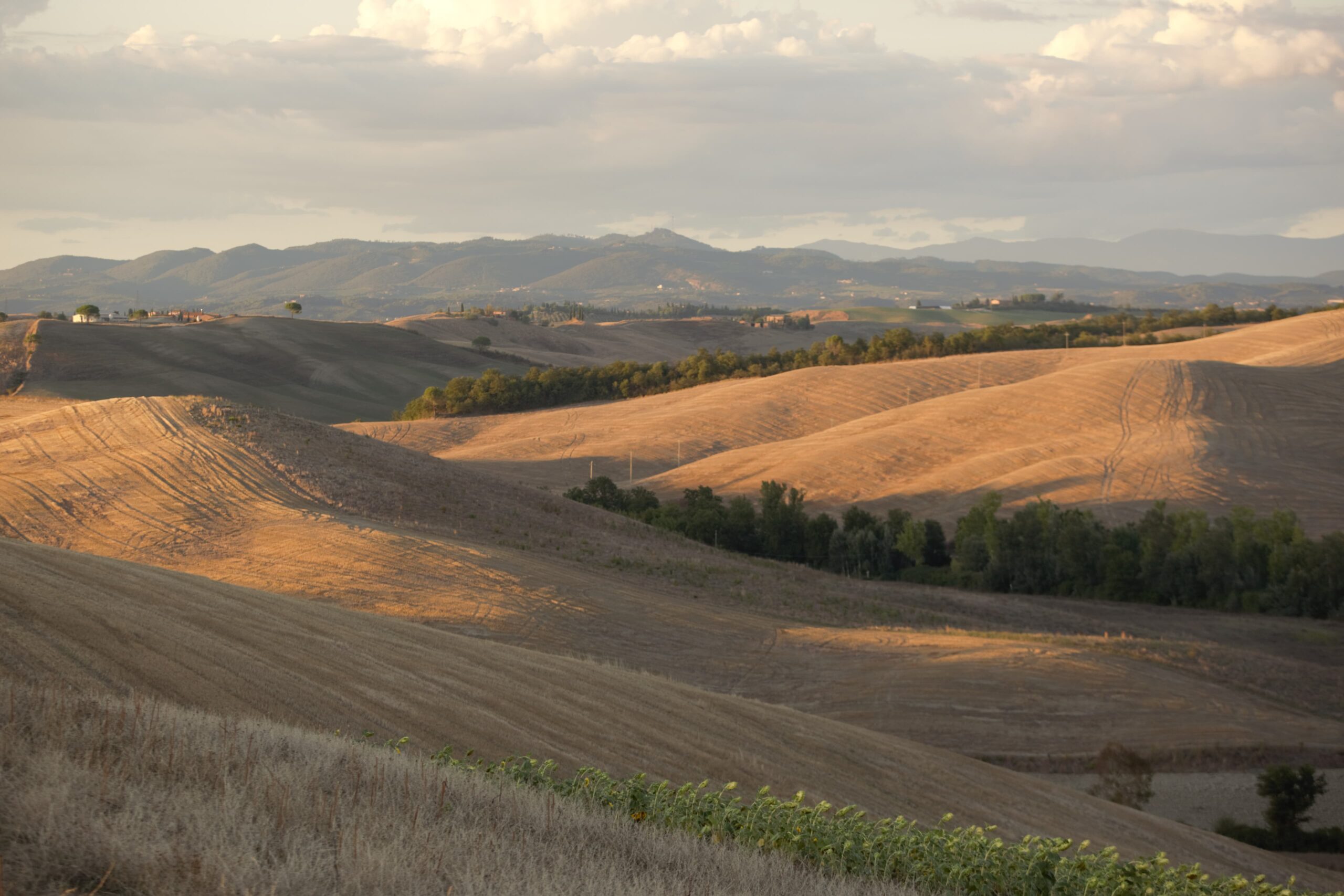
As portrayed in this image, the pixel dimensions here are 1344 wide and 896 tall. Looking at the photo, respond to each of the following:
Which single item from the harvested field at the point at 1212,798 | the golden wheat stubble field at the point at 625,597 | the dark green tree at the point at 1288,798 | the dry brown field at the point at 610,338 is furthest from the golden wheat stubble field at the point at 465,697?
the dry brown field at the point at 610,338

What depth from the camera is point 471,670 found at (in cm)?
1623

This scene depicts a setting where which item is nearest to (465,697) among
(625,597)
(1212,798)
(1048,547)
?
(1212,798)

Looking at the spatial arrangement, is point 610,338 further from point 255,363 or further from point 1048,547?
point 1048,547

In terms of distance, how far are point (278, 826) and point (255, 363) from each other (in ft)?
401

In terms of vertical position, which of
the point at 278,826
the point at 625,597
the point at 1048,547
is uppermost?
the point at 278,826

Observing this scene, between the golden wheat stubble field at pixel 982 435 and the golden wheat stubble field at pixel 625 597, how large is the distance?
2030 centimetres

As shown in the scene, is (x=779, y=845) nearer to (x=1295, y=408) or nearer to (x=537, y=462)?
(x=537, y=462)

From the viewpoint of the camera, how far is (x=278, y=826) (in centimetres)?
723

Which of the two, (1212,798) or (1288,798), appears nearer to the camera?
(1288,798)

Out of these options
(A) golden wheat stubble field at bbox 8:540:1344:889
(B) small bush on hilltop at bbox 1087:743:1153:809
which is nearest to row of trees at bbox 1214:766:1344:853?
(B) small bush on hilltop at bbox 1087:743:1153:809

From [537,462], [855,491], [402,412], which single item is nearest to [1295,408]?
[855,491]

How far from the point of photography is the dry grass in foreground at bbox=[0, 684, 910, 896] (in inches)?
249

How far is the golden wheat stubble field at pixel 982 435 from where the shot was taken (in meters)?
66.1

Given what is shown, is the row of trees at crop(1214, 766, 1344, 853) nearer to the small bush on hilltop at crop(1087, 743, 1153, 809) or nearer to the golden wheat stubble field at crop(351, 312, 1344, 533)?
the small bush on hilltop at crop(1087, 743, 1153, 809)
